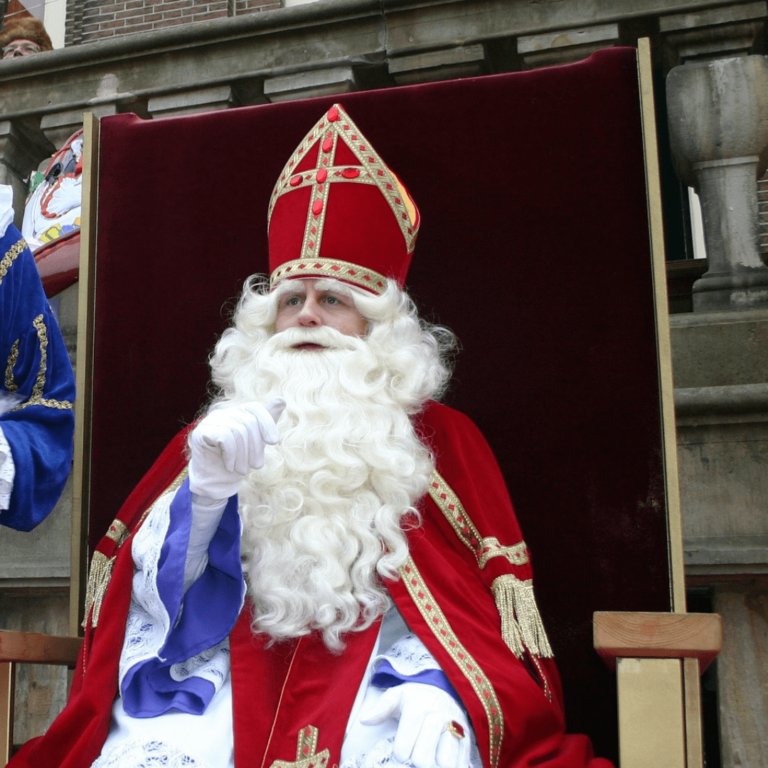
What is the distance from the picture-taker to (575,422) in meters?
2.77

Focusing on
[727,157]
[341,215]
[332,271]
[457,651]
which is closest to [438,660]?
[457,651]

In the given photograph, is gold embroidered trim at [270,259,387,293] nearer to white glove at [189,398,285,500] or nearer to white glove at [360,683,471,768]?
white glove at [189,398,285,500]

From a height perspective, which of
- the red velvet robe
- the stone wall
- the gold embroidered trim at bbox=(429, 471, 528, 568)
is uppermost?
the stone wall

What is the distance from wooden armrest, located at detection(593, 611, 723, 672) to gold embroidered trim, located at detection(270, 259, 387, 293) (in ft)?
3.40

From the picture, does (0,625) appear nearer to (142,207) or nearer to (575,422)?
(142,207)

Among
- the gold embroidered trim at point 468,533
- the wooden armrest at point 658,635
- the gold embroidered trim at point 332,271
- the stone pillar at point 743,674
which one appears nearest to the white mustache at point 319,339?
the gold embroidered trim at point 332,271

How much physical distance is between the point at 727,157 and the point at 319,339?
1.53 m

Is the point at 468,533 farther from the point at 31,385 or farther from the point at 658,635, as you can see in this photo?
the point at 31,385

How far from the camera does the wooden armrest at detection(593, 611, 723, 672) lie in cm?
192

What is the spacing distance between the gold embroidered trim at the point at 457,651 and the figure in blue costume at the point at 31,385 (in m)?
0.82

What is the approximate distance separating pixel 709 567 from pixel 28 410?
1735 millimetres

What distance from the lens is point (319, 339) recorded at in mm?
2576

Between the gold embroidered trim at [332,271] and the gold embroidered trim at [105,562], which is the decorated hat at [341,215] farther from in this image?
the gold embroidered trim at [105,562]

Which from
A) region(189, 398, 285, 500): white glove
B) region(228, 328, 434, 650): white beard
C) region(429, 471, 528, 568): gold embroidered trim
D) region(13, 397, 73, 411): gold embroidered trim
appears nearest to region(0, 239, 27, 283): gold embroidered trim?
region(13, 397, 73, 411): gold embroidered trim
